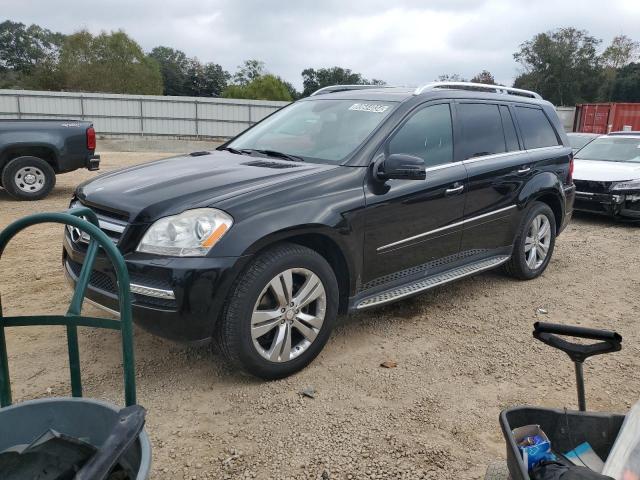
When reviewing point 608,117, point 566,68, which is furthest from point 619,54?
point 608,117

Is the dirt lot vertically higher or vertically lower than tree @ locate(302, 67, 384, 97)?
lower

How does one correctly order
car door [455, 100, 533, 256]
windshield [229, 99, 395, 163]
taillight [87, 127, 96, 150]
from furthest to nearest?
taillight [87, 127, 96, 150] → car door [455, 100, 533, 256] → windshield [229, 99, 395, 163]

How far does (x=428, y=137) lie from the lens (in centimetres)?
420

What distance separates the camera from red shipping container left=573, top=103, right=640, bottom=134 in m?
22.5

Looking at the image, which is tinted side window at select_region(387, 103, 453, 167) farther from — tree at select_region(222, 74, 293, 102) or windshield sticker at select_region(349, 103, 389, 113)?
tree at select_region(222, 74, 293, 102)

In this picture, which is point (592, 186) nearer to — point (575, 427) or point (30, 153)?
point (575, 427)

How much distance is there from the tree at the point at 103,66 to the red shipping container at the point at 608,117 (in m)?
39.5

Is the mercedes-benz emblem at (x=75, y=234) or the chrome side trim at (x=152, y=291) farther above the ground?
the mercedes-benz emblem at (x=75, y=234)

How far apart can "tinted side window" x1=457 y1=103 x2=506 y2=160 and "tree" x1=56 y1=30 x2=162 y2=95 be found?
50082mm

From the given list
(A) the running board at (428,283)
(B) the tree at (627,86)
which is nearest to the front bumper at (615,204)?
(A) the running board at (428,283)

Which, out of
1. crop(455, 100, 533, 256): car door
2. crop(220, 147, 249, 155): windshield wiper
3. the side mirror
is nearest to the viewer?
the side mirror

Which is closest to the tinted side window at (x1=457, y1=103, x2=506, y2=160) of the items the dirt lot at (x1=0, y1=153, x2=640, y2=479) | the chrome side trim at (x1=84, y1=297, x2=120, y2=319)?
the dirt lot at (x1=0, y1=153, x2=640, y2=479)

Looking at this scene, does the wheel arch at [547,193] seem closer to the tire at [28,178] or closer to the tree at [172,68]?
the tire at [28,178]

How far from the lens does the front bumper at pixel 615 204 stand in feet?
27.3
